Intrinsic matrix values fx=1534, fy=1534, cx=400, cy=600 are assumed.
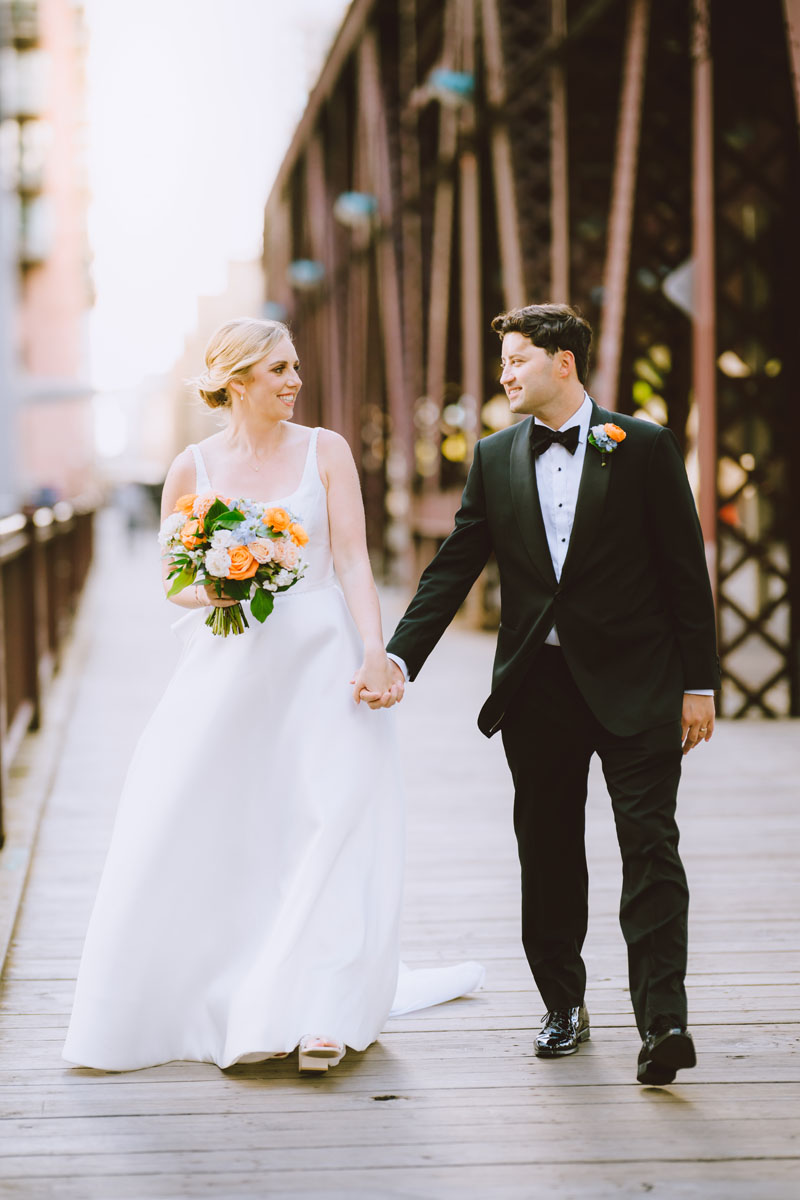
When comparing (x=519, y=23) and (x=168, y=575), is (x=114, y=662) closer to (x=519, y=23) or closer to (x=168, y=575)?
(x=519, y=23)

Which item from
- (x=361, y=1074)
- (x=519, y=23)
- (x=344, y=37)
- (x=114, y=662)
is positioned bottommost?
(x=114, y=662)

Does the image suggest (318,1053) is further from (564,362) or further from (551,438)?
→ (564,362)

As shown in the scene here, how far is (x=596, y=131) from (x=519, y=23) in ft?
7.67

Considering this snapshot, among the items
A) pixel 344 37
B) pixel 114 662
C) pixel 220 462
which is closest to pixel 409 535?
pixel 114 662

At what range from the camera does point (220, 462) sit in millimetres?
4129

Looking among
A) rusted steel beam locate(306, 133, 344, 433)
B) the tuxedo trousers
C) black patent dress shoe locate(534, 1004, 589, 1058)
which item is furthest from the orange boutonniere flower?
rusted steel beam locate(306, 133, 344, 433)

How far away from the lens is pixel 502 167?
14305mm

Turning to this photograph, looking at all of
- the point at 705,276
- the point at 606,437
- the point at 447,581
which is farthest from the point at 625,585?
the point at 705,276

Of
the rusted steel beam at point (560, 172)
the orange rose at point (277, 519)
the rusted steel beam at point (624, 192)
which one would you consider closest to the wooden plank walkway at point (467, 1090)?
the orange rose at point (277, 519)

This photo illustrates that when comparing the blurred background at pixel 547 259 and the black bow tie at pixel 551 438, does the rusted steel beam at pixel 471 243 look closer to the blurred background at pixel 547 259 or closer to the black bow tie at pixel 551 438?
the blurred background at pixel 547 259

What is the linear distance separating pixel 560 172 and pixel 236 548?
958cm

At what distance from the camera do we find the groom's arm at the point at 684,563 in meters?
3.65

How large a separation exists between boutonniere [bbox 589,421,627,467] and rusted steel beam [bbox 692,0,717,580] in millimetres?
5721

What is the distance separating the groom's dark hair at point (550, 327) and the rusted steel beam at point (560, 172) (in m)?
8.83
